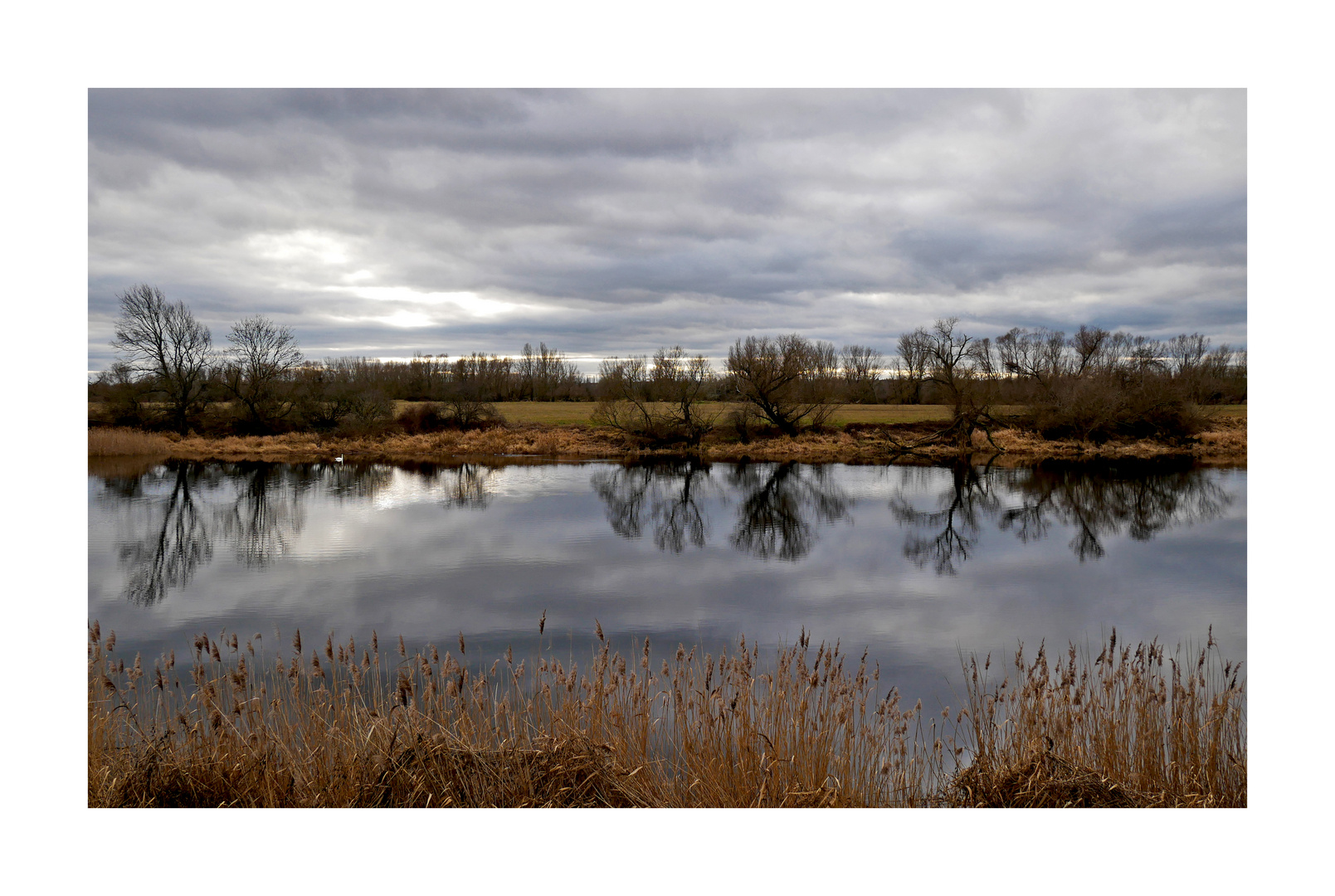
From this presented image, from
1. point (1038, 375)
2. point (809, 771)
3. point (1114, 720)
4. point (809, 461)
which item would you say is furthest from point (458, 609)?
point (1038, 375)

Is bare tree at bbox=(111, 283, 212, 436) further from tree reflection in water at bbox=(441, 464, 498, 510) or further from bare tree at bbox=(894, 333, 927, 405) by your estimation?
bare tree at bbox=(894, 333, 927, 405)

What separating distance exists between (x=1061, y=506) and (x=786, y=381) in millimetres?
17922

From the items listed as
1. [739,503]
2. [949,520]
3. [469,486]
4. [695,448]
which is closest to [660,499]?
[739,503]

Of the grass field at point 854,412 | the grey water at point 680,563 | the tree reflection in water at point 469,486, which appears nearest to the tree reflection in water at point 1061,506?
the grey water at point 680,563

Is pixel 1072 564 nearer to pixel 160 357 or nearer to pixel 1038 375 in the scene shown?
pixel 1038 375

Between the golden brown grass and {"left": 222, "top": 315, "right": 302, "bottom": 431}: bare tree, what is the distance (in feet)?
13.2

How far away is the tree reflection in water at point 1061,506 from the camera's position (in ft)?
60.3

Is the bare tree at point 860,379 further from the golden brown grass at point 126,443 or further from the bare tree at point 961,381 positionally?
the golden brown grass at point 126,443

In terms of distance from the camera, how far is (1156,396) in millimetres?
37750

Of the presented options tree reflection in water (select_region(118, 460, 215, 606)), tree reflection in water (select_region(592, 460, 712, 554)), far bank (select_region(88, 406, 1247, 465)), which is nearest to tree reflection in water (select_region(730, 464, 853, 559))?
tree reflection in water (select_region(592, 460, 712, 554))

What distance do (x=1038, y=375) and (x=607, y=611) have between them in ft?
113

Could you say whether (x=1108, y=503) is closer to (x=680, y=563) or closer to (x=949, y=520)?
(x=949, y=520)

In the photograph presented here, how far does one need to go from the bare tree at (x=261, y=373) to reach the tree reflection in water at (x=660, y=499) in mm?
19609

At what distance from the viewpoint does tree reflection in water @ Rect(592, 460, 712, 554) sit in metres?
19.1
